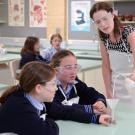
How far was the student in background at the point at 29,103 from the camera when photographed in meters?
1.35

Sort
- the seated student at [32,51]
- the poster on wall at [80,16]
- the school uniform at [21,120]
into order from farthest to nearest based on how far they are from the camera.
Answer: the poster on wall at [80,16] → the seated student at [32,51] → the school uniform at [21,120]

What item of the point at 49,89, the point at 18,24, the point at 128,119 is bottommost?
the point at 128,119

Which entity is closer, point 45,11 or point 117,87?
point 117,87

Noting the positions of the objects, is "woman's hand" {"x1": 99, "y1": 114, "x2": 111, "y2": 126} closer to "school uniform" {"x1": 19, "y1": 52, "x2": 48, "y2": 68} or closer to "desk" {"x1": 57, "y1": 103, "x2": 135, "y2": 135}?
"desk" {"x1": 57, "y1": 103, "x2": 135, "y2": 135}

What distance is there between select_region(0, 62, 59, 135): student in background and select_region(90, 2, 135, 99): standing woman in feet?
1.69

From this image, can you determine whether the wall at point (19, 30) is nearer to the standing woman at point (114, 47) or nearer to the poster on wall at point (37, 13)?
the poster on wall at point (37, 13)

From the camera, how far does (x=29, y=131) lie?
4.40 ft

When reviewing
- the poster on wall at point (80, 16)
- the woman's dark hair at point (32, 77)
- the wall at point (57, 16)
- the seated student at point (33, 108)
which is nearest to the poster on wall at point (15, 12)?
the wall at point (57, 16)

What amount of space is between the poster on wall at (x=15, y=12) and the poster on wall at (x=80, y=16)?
1147 mm

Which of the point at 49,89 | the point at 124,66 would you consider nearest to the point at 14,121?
Result: the point at 49,89

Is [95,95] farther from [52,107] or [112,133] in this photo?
[112,133]

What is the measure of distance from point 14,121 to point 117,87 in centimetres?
89

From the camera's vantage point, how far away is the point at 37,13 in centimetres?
602

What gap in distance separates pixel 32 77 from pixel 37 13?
4.70 meters
